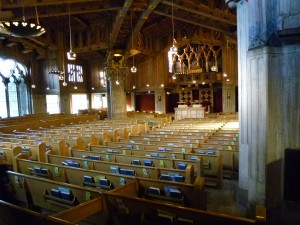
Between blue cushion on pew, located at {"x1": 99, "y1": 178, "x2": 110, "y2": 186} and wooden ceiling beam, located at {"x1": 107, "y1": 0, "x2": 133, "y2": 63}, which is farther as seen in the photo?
wooden ceiling beam, located at {"x1": 107, "y1": 0, "x2": 133, "y2": 63}

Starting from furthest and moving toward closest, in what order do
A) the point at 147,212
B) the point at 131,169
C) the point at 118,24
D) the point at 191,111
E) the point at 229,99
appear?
the point at 229,99 → the point at 191,111 → the point at 118,24 → the point at 131,169 → the point at 147,212

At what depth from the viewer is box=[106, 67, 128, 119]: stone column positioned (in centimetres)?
1698

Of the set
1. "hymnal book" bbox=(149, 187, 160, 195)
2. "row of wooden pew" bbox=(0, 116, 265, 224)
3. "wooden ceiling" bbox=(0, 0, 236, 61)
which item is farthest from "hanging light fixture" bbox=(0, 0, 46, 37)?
"hymnal book" bbox=(149, 187, 160, 195)

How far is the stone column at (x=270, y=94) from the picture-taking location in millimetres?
3889

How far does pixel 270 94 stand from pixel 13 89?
67.5ft

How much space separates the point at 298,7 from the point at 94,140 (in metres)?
6.54

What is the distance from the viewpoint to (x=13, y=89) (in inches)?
784

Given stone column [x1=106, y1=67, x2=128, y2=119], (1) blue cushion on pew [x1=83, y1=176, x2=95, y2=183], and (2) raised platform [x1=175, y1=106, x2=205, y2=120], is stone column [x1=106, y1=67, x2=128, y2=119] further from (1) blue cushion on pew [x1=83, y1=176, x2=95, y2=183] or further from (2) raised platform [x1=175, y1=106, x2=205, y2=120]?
(1) blue cushion on pew [x1=83, y1=176, x2=95, y2=183]

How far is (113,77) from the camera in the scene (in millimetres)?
17016

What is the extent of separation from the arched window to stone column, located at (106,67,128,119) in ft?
25.1

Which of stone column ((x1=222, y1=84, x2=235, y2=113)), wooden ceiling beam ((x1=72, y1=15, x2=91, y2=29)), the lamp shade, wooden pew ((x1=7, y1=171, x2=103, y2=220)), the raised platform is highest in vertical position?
wooden ceiling beam ((x1=72, y1=15, x2=91, y2=29))

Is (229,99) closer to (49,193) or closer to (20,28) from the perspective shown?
(20,28)

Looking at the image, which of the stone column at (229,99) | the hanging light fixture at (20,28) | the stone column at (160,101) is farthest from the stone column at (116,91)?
the hanging light fixture at (20,28)

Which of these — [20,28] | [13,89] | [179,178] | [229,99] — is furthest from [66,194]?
[13,89]
